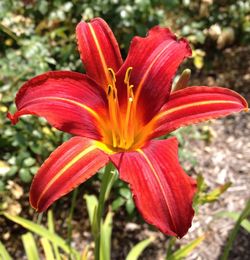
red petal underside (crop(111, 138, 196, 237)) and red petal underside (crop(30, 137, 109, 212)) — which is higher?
red petal underside (crop(30, 137, 109, 212))

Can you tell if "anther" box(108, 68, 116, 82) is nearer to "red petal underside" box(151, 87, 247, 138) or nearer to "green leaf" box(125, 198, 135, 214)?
"red petal underside" box(151, 87, 247, 138)

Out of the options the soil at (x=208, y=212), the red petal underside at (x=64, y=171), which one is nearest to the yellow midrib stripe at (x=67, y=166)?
the red petal underside at (x=64, y=171)

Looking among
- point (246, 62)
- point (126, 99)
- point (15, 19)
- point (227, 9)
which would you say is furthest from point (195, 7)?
point (126, 99)

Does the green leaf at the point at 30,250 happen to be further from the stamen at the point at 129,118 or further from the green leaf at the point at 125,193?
the stamen at the point at 129,118

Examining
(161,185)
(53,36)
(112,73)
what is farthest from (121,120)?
(53,36)

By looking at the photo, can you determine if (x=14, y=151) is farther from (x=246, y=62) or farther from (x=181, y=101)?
(x=246, y=62)

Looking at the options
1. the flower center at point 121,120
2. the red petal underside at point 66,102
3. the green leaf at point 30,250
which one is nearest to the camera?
the red petal underside at point 66,102

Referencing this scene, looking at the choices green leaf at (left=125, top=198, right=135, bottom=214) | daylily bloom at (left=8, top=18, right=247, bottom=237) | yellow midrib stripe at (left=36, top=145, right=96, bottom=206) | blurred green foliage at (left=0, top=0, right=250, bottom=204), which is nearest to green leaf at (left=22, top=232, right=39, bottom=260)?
blurred green foliage at (left=0, top=0, right=250, bottom=204)

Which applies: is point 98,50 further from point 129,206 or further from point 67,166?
point 129,206
